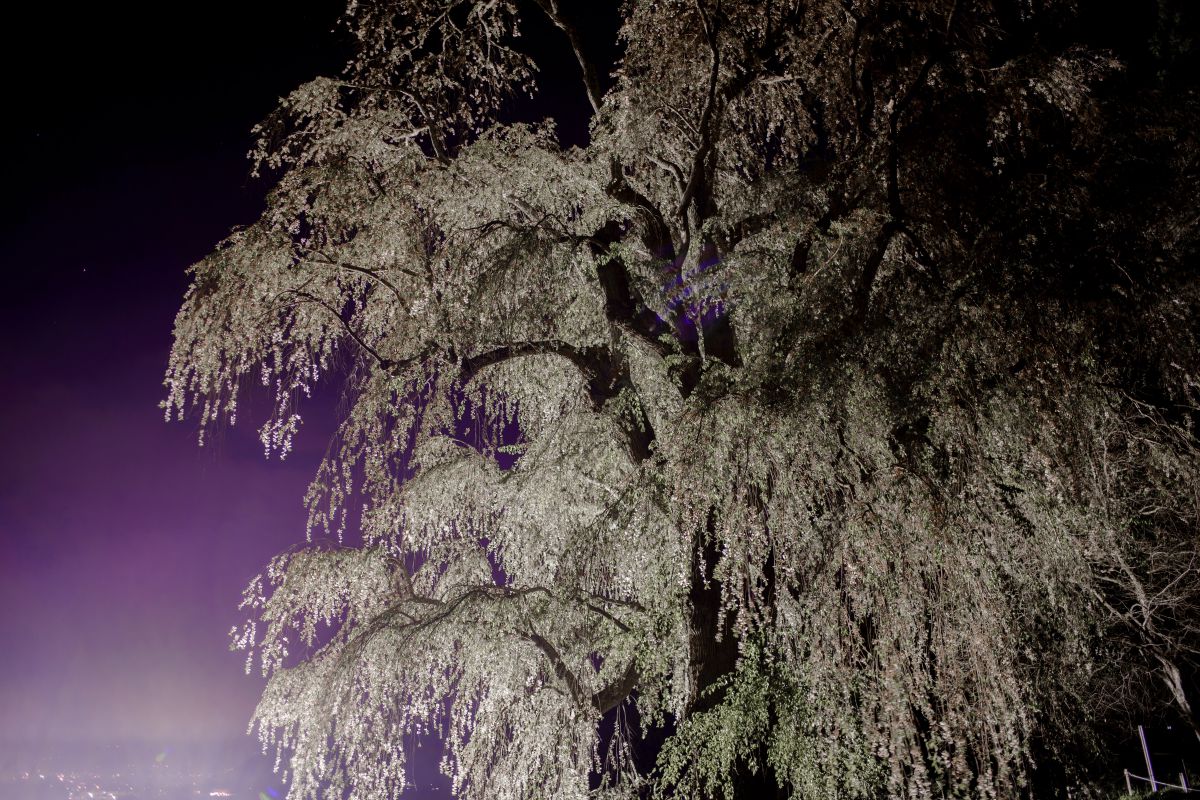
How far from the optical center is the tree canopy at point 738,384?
11.6ft

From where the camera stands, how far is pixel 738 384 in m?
4.11

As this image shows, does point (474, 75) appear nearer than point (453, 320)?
No

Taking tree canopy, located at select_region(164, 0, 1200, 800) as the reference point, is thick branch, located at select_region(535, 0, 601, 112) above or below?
above

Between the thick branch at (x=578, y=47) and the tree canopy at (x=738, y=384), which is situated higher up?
the thick branch at (x=578, y=47)

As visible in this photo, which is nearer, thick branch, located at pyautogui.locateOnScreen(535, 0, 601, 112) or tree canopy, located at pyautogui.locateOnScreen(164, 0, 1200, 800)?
tree canopy, located at pyautogui.locateOnScreen(164, 0, 1200, 800)

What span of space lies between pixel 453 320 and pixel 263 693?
316 cm

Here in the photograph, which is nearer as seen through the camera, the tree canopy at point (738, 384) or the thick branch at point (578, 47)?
the tree canopy at point (738, 384)

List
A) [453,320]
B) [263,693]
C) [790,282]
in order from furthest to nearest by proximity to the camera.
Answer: [263,693], [453,320], [790,282]

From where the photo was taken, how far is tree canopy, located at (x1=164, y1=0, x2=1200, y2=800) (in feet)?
11.6

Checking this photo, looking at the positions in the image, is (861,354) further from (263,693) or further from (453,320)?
(263,693)

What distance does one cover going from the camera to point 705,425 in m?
3.82

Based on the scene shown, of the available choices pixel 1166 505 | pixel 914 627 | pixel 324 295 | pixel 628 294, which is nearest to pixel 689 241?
pixel 628 294

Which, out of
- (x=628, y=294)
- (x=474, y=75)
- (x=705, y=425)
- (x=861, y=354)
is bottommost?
(x=705, y=425)

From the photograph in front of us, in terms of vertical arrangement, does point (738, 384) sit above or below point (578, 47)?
below
